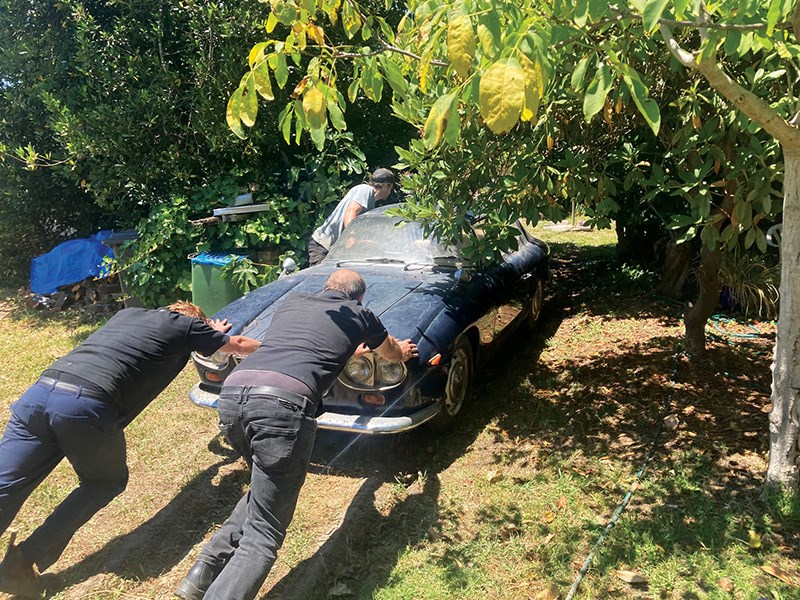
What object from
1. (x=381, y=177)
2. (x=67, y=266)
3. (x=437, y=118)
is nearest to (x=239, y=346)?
(x=437, y=118)

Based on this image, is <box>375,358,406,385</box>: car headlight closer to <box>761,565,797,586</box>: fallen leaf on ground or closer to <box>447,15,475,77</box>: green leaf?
<box>761,565,797,586</box>: fallen leaf on ground

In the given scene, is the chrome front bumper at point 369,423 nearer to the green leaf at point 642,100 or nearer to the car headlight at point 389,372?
the car headlight at point 389,372

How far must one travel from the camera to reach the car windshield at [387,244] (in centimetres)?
504

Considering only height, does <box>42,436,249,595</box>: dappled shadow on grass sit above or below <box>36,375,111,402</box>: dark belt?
below

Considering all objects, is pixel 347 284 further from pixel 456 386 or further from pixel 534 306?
pixel 534 306

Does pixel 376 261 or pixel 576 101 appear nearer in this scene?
pixel 576 101

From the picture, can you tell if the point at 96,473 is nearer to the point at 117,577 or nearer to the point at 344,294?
the point at 117,577

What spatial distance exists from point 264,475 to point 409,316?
159cm

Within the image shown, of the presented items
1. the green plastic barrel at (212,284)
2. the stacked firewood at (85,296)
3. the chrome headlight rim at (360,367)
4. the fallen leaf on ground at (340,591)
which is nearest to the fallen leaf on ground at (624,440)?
the chrome headlight rim at (360,367)

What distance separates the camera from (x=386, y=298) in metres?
4.27

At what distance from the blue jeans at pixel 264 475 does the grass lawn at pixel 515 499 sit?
1.37 feet

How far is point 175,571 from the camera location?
315 centimetres

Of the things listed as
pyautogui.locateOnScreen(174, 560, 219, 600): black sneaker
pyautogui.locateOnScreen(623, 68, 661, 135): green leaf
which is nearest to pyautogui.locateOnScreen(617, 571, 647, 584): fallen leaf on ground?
pyautogui.locateOnScreen(174, 560, 219, 600): black sneaker

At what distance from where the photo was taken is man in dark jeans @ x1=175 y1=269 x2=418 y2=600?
8.70 feet
